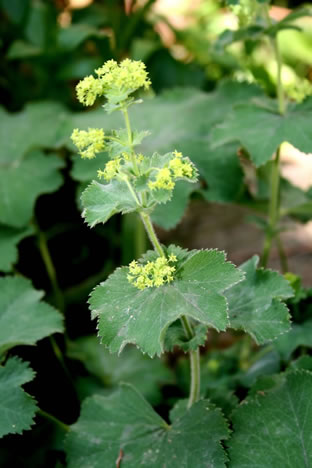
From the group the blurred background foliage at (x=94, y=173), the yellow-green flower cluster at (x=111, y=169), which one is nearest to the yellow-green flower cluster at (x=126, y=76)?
the yellow-green flower cluster at (x=111, y=169)

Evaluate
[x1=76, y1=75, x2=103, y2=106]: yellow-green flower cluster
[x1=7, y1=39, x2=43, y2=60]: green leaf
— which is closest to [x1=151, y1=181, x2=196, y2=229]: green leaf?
[x1=76, y1=75, x2=103, y2=106]: yellow-green flower cluster

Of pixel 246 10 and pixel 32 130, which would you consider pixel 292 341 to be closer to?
pixel 246 10

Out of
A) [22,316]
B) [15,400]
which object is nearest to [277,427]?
[15,400]

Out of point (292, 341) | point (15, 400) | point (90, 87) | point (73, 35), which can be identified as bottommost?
point (292, 341)

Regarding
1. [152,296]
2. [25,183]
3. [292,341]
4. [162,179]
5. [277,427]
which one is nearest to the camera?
[162,179]

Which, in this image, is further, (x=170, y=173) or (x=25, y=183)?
(x=25, y=183)

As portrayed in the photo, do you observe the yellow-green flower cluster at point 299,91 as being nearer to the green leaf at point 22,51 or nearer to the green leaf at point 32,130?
the green leaf at point 32,130
